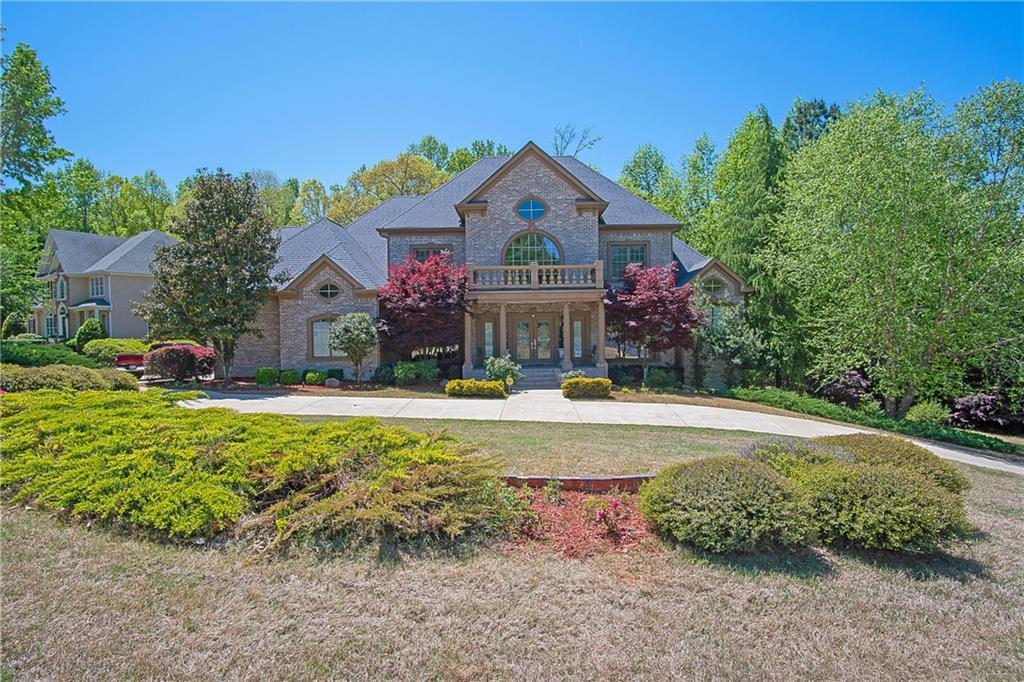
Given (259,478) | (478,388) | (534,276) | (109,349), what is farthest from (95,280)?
(259,478)

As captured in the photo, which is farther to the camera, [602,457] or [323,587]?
[602,457]

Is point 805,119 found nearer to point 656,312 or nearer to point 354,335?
point 656,312

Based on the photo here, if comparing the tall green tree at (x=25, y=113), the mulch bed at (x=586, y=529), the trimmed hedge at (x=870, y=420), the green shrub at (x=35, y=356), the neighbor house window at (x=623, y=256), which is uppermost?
the tall green tree at (x=25, y=113)

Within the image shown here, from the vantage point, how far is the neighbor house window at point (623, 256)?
23.1 metres

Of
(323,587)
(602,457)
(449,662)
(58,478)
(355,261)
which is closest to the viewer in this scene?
(449,662)

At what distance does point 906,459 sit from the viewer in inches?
263

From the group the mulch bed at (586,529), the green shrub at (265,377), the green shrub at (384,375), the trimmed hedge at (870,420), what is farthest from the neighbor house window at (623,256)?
the mulch bed at (586,529)

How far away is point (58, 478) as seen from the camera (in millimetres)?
5676

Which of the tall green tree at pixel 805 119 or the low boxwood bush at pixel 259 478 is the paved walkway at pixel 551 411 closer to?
the low boxwood bush at pixel 259 478

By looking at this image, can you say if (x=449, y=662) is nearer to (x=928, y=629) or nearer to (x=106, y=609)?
(x=106, y=609)

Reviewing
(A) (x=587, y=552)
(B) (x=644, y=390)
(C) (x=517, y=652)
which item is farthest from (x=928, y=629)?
(B) (x=644, y=390)

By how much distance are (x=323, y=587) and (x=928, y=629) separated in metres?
4.80

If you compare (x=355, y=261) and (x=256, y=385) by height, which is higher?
(x=355, y=261)

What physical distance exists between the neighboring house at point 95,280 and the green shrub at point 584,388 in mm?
28750
